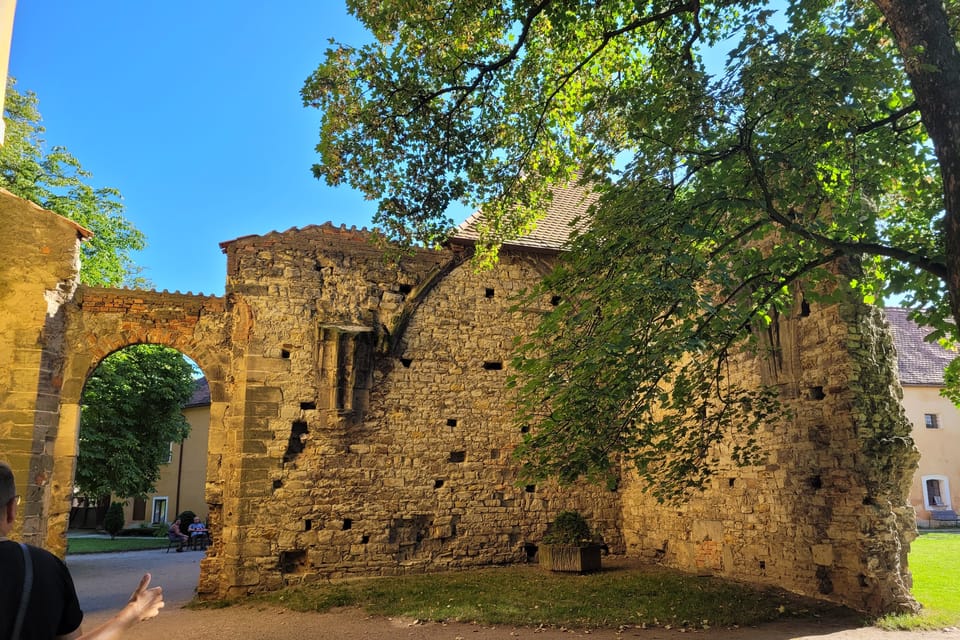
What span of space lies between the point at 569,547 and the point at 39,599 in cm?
960

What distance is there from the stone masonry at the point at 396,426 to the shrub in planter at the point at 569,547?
0.70m

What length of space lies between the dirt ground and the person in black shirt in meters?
5.69

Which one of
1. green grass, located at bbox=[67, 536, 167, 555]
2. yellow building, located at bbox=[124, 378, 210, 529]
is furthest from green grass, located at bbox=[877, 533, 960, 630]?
yellow building, located at bbox=[124, 378, 210, 529]

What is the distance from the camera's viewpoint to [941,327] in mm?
6273

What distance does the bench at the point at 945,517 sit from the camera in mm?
20312

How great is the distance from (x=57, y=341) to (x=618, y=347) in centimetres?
878

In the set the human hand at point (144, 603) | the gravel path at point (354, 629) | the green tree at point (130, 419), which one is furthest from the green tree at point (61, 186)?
the human hand at point (144, 603)

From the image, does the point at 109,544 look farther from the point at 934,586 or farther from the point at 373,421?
the point at 934,586

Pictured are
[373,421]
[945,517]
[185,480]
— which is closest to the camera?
[373,421]

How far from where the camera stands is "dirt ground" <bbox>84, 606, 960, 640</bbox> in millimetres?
6871

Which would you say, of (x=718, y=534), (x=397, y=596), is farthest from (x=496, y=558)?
(x=718, y=534)

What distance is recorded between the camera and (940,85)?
194 inches

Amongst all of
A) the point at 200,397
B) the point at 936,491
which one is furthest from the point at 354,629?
the point at 200,397

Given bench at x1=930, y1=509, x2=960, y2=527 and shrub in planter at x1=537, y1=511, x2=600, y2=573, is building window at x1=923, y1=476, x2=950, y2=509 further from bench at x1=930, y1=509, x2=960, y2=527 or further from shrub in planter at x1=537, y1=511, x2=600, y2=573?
shrub in planter at x1=537, y1=511, x2=600, y2=573
